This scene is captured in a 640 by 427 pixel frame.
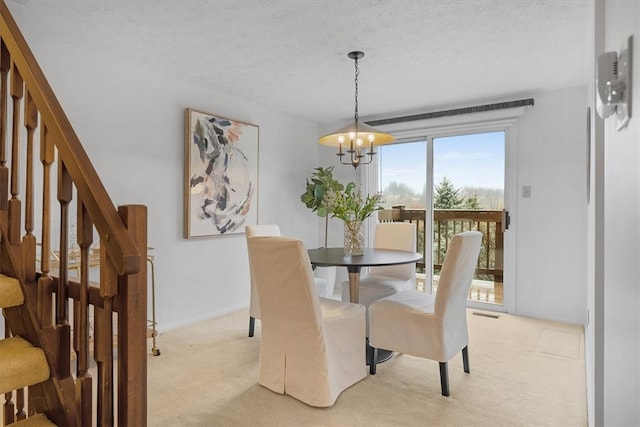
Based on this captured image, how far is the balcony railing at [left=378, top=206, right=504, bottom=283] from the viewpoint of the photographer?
4.33m

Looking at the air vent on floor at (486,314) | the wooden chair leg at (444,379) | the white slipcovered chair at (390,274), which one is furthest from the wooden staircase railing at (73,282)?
the air vent on floor at (486,314)

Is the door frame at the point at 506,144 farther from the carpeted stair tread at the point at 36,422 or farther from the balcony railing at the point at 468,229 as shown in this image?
the carpeted stair tread at the point at 36,422

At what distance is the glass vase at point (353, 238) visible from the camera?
10.2 feet

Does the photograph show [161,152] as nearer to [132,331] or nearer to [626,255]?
[132,331]

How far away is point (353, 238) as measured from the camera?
122 inches

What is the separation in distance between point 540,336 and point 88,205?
363 cm

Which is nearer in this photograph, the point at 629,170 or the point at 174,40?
the point at 629,170

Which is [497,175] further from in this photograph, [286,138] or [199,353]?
[199,353]

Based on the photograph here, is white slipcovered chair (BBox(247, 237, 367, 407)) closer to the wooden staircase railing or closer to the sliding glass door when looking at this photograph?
the wooden staircase railing

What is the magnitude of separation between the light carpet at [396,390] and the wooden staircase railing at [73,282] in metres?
0.94

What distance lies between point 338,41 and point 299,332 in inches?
77.7

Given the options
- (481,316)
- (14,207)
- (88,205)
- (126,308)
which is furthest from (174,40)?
(481,316)

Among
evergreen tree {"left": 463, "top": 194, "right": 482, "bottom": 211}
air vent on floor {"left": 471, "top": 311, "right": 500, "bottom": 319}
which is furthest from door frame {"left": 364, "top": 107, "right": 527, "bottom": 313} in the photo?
evergreen tree {"left": 463, "top": 194, "right": 482, "bottom": 211}

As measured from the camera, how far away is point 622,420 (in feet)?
2.16
